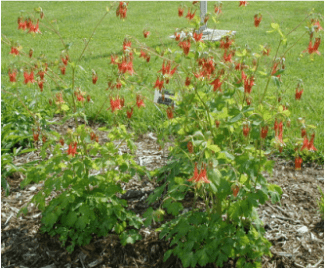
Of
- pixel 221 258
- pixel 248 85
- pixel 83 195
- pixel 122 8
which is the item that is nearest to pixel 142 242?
pixel 83 195

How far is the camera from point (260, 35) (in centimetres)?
933

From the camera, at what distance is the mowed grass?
5.36 m

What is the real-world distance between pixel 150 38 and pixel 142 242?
7328mm

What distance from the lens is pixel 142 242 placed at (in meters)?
3.11

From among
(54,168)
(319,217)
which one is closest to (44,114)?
(54,168)

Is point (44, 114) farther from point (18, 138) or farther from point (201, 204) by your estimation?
point (201, 204)

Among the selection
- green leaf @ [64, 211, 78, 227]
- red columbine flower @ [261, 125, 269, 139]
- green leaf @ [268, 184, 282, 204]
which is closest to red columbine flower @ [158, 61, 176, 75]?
red columbine flower @ [261, 125, 269, 139]

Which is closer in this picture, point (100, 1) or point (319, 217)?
A: point (319, 217)

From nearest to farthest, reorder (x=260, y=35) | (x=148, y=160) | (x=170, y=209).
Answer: (x=170, y=209)
(x=148, y=160)
(x=260, y=35)

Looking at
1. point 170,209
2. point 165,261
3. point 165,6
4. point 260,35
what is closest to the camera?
point 170,209

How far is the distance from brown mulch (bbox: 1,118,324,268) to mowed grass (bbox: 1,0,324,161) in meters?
1.02

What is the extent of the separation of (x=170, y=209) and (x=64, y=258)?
3.36 feet

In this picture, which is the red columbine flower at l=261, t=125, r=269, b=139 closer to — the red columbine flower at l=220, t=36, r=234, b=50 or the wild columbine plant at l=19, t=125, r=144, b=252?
the red columbine flower at l=220, t=36, r=234, b=50

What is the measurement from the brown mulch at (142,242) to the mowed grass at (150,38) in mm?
1025
